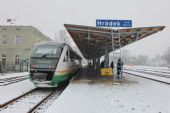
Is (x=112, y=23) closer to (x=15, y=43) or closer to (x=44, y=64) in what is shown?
(x=44, y=64)

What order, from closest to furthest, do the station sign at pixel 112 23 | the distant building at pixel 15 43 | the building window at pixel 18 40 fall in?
the station sign at pixel 112 23 → the distant building at pixel 15 43 → the building window at pixel 18 40

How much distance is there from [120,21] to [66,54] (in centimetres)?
412

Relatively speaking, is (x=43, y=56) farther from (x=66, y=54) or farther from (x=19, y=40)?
(x=19, y=40)

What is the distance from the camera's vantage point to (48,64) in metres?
16.4

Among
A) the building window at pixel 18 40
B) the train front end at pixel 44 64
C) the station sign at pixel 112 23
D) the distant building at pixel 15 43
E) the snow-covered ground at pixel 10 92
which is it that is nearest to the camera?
the snow-covered ground at pixel 10 92

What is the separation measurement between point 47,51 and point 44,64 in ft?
3.47

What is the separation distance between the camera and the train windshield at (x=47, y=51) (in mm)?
16875

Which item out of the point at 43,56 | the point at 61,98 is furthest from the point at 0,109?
the point at 43,56

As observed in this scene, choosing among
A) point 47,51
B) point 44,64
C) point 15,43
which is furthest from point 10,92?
point 15,43

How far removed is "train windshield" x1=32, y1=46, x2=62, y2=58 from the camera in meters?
16.9

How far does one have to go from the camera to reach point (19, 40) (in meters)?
48.1

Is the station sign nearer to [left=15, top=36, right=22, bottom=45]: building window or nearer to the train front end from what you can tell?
the train front end

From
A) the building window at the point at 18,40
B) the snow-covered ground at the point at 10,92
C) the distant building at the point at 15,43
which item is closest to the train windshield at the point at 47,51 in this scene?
the snow-covered ground at the point at 10,92

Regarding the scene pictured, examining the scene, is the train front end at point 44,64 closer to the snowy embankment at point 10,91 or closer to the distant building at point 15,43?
the snowy embankment at point 10,91
